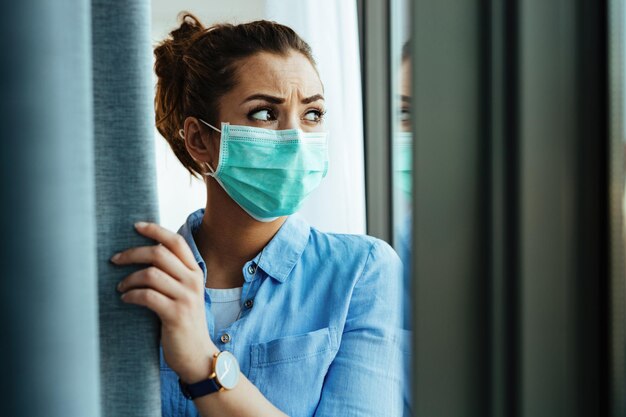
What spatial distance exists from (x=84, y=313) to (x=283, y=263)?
73 cm

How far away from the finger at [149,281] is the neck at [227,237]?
64 centimetres

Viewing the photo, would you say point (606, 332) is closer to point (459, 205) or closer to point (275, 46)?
point (459, 205)

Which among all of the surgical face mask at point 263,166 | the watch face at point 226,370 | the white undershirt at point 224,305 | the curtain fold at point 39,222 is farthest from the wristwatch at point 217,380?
the surgical face mask at point 263,166

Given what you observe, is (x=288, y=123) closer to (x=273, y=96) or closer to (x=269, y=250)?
(x=273, y=96)

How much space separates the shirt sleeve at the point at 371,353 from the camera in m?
1.06

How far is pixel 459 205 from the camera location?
500mm

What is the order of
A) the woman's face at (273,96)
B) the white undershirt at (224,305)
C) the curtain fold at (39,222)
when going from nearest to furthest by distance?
the curtain fold at (39,222)
the white undershirt at (224,305)
the woman's face at (273,96)

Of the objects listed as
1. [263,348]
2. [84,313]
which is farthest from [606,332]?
[263,348]

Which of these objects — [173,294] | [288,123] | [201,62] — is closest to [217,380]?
[173,294]

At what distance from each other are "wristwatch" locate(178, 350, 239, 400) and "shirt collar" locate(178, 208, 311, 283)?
0.42 m

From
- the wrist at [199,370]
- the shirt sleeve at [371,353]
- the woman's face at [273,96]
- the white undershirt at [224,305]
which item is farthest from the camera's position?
the woman's face at [273,96]

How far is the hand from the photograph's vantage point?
0.56 meters

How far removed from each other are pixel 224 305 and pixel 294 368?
191mm

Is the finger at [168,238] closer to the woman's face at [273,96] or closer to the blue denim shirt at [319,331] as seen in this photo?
the blue denim shirt at [319,331]
